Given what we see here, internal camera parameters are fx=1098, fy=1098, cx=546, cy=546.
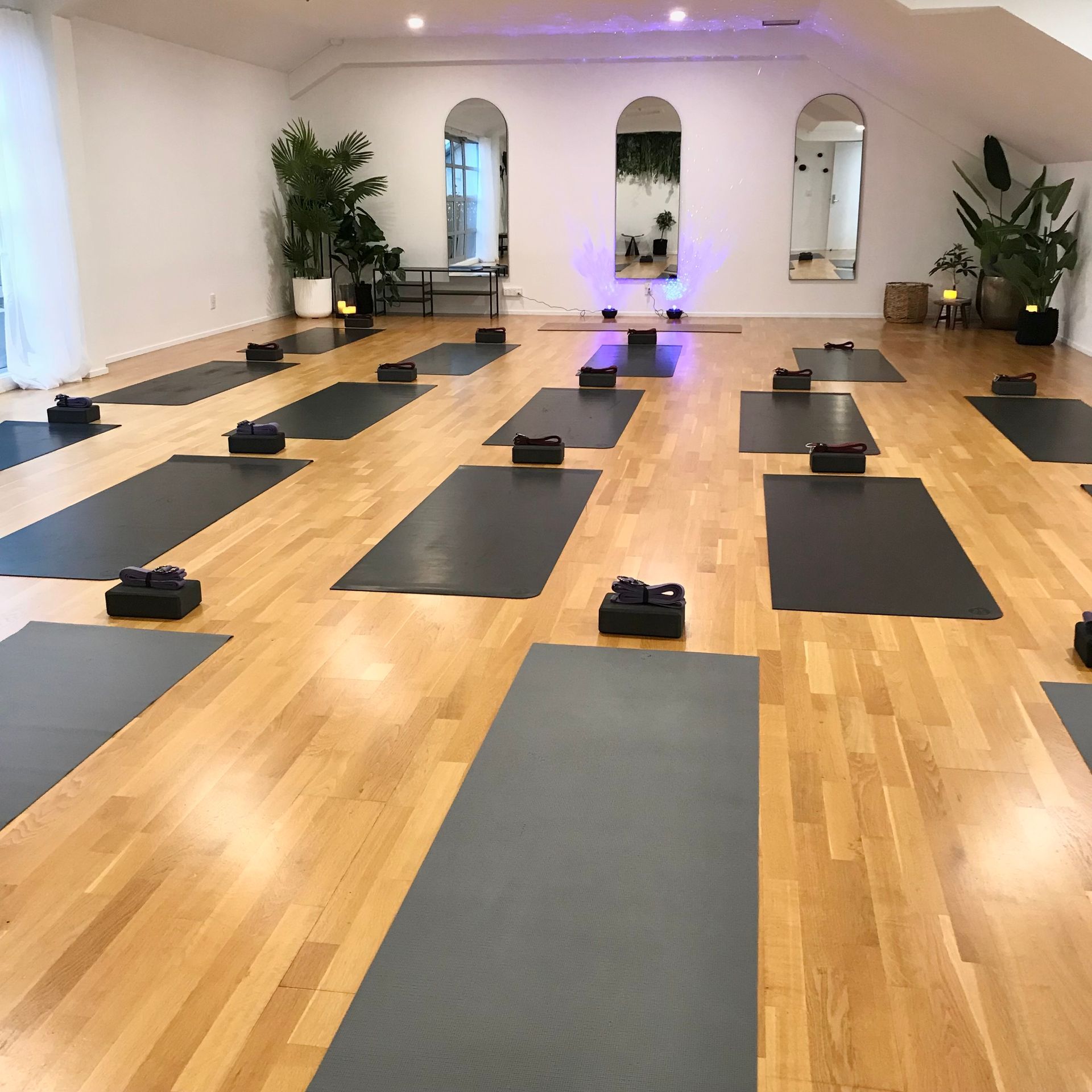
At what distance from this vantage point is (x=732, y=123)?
10.3 metres

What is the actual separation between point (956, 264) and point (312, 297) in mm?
6037

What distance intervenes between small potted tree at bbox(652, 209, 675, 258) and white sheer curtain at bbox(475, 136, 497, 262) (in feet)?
5.24

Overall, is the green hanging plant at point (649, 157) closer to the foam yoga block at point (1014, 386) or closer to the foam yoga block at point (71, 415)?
the foam yoga block at point (1014, 386)

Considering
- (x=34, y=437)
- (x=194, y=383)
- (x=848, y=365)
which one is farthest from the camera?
(x=848, y=365)

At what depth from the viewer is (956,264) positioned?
10.1m

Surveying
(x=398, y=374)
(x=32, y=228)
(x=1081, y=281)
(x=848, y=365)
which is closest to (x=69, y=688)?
(x=398, y=374)

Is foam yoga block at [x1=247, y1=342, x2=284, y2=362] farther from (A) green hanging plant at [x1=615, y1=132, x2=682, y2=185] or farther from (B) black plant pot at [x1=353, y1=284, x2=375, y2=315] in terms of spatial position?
(A) green hanging plant at [x1=615, y1=132, x2=682, y2=185]

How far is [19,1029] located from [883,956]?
1.36 metres

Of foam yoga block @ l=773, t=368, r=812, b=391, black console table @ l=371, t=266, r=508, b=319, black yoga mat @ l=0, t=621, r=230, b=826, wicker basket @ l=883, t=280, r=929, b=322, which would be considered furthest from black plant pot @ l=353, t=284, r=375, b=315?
black yoga mat @ l=0, t=621, r=230, b=826

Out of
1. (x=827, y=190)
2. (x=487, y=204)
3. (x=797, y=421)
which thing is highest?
(x=827, y=190)

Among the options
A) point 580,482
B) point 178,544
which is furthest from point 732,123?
point 178,544

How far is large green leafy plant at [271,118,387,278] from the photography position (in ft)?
32.8

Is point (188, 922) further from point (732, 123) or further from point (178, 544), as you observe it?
point (732, 123)

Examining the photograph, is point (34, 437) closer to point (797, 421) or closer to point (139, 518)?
point (139, 518)
